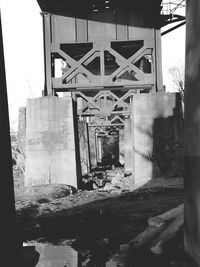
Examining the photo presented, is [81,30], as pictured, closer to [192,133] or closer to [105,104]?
[105,104]

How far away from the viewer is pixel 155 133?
13.2 metres

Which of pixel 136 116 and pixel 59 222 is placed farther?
pixel 136 116

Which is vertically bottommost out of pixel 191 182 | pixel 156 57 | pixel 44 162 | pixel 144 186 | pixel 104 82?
pixel 144 186

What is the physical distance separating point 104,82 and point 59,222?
718 centimetres

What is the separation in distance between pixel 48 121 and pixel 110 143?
42643 millimetres

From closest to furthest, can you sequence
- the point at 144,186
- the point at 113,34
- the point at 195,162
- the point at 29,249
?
the point at 29,249 → the point at 195,162 → the point at 144,186 → the point at 113,34

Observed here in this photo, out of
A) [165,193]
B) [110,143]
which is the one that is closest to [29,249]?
[165,193]

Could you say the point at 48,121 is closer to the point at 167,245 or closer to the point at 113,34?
the point at 113,34

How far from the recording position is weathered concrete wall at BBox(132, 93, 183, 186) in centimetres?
1320

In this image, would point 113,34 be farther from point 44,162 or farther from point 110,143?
point 110,143

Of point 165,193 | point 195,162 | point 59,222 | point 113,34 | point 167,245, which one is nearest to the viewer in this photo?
point 195,162

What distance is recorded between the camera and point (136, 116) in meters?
13.3

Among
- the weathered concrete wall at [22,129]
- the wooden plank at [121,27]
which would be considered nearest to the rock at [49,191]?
the wooden plank at [121,27]

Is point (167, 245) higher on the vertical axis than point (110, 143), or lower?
higher
